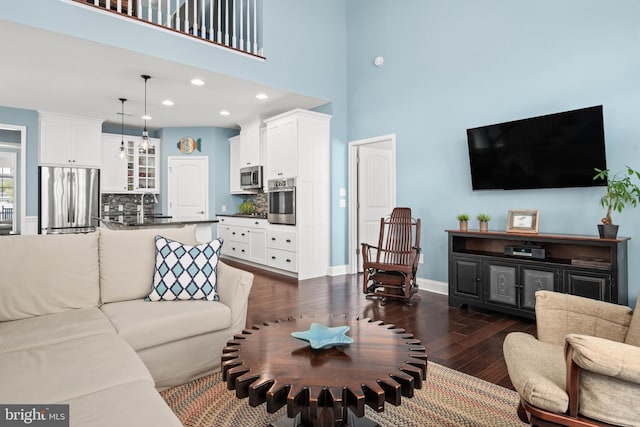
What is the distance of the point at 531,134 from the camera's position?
11.8 feet

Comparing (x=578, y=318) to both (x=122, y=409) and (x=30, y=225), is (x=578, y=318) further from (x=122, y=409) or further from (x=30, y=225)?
(x=30, y=225)


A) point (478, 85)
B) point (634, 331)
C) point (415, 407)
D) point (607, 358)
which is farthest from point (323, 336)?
Result: point (478, 85)

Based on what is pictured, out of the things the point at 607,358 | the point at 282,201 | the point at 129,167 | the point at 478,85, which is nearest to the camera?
the point at 607,358

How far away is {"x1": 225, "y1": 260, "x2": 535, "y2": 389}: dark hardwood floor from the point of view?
2.59 meters

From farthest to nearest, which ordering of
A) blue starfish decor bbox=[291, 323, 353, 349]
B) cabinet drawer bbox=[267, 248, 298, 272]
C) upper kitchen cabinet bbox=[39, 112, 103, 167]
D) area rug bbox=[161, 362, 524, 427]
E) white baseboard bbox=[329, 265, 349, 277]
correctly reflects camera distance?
upper kitchen cabinet bbox=[39, 112, 103, 167], white baseboard bbox=[329, 265, 349, 277], cabinet drawer bbox=[267, 248, 298, 272], area rug bbox=[161, 362, 524, 427], blue starfish decor bbox=[291, 323, 353, 349]

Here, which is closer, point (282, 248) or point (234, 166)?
point (282, 248)

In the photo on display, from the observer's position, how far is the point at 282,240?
5.62 meters

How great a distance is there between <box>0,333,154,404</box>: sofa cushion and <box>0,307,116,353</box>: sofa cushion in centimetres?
8

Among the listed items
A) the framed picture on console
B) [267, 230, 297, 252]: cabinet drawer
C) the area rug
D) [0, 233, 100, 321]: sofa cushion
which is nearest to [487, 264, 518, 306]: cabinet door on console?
the framed picture on console

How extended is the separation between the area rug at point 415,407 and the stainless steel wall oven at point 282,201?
3.37 m

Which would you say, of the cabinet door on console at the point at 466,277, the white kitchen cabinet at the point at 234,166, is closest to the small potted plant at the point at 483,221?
the cabinet door on console at the point at 466,277

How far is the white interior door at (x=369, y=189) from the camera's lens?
578cm

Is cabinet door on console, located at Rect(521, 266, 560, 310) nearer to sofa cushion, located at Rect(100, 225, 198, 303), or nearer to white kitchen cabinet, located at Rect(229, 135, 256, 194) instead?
sofa cushion, located at Rect(100, 225, 198, 303)

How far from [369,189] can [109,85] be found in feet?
13.3
